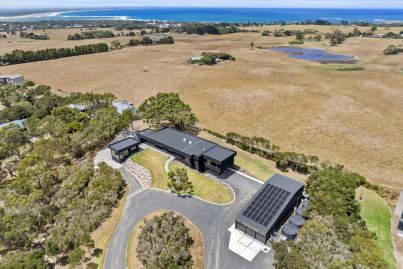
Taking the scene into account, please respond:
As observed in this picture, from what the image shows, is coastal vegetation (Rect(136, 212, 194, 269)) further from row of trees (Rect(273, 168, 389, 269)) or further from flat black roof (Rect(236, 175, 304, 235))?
row of trees (Rect(273, 168, 389, 269))

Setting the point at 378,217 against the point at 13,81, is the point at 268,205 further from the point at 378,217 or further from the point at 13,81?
the point at 13,81

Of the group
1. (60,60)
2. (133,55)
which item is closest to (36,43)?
(60,60)

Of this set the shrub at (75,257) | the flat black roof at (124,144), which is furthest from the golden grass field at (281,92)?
the shrub at (75,257)

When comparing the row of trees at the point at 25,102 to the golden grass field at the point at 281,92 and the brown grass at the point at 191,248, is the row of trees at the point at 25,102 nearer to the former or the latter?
the golden grass field at the point at 281,92

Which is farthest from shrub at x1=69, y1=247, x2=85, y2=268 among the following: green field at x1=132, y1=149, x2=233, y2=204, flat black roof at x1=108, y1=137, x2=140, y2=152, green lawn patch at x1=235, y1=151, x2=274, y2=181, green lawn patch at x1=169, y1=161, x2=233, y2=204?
green lawn patch at x1=235, y1=151, x2=274, y2=181

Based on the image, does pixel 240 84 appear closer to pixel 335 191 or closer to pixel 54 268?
pixel 335 191

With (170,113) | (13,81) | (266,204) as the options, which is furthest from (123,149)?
(13,81)

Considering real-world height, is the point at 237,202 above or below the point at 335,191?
below
